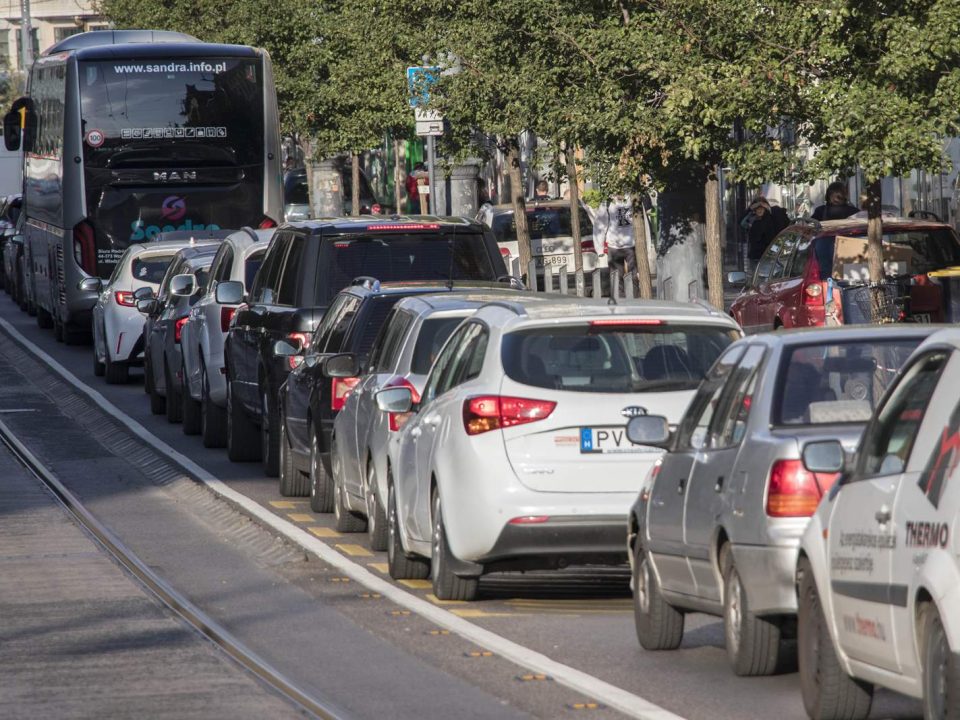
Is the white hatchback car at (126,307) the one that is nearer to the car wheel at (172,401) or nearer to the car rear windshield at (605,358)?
the car wheel at (172,401)

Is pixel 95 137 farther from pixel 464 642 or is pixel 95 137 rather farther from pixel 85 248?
pixel 464 642

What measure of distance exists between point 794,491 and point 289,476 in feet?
28.2

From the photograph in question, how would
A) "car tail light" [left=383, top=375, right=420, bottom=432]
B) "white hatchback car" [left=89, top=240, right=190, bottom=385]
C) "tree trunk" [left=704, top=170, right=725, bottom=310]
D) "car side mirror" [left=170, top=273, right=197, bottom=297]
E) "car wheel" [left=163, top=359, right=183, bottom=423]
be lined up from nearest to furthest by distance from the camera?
"car tail light" [left=383, top=375, right=420, bottom=432] < "car side mirror" [left=170, top=273, right=197, bottom=297] < "car wheel" [left=163, top=359, right=183, bottom=423] < "tree trunk" [left=704, top=170, right=725, bottom=310] < "white hatchback car" [left=89, top=240, right=190, bottom=385]

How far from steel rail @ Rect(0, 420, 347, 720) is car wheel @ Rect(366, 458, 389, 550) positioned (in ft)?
4.37

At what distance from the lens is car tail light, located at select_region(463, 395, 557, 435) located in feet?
35.7

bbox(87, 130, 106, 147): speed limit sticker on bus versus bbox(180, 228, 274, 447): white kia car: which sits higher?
bbox(87, 130, 106, 147): speed limit sticker on bus

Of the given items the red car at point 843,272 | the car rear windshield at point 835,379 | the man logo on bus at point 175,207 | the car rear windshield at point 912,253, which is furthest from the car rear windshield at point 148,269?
the car rear windshield at point 835,379


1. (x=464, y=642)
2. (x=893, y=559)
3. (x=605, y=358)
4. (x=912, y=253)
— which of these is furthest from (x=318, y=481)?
(x=912, y=253)

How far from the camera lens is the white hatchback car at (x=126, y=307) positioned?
87.1 ft

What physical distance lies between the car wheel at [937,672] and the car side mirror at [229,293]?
1230 centimetres

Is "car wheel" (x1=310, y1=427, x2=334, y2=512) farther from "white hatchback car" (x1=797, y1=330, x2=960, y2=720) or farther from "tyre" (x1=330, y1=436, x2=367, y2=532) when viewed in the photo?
"white hatchback car" (x1=797, y1=330, x2=960, y2=720)

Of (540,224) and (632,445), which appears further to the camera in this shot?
(540,224)

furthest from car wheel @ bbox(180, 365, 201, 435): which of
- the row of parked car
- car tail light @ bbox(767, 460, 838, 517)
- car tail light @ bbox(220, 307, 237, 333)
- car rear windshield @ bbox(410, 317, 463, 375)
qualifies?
car tail light @ bbox(767, 460, 838, 517)

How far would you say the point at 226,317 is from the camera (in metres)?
19.8
